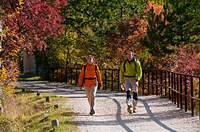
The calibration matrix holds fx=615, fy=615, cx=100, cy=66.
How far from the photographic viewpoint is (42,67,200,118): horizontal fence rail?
63.6ft

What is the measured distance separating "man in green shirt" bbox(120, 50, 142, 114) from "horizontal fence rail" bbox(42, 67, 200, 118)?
4.85 feet

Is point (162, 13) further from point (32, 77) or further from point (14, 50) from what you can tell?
point (14, 50)

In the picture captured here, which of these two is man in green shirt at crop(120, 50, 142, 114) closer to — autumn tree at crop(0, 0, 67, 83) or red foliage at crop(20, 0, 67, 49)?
autumn tree at crop(0, 0, 67, 83)

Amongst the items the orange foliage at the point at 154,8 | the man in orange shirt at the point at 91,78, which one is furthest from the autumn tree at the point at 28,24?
the orange foliage at the point at 154,8

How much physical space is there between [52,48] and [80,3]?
150 inches

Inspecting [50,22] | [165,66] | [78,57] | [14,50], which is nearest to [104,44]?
[78,57]

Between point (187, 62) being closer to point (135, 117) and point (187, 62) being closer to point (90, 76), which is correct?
point (90, 76)

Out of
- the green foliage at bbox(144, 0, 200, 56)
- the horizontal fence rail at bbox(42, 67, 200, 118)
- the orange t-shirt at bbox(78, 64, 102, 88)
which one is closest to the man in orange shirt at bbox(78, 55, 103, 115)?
the orange t-shirt at bbox(78, 64, 102, 88)

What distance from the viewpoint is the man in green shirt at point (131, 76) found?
61.1ft

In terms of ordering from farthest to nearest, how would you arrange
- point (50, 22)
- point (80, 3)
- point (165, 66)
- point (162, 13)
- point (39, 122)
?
point (80, 3)
point (162, 13)
point (165, 66)
point (50, 22)
point (39, 122)

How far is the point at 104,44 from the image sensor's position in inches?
1499

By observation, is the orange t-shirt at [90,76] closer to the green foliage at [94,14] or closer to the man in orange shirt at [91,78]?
the man in orange shirt at [91,78]

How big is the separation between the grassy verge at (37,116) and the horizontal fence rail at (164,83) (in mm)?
3671

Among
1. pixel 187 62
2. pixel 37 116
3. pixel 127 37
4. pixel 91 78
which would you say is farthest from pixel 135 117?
pixel 127 37
